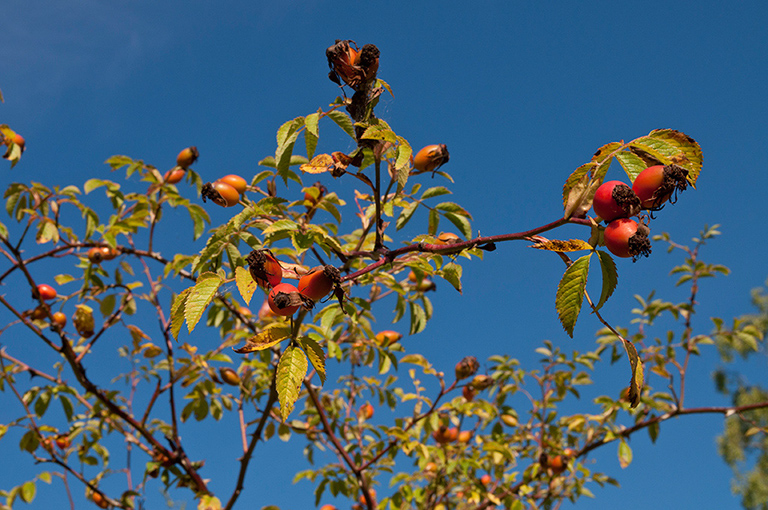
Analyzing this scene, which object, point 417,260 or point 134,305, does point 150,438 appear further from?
point 417,260

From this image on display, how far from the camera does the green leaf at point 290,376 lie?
111cm

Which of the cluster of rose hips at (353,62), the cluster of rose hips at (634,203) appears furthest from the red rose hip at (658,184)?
→ the cluster of rose hips at (353,62)

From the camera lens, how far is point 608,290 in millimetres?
1012

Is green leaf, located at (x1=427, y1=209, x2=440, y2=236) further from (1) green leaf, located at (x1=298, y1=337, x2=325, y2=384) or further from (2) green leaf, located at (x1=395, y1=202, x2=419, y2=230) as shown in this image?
(1) green leaf, located at (x1=298, y1=337, x2=325, y2=384)

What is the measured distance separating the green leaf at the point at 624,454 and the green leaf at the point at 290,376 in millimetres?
Result: 2933

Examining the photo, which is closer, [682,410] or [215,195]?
[215,195]

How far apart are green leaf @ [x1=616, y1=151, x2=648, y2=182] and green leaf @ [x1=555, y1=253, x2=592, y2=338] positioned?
234 millimetres

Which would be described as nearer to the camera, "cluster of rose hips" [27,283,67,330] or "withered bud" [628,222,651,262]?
"withered bud" [628,222,651,262]

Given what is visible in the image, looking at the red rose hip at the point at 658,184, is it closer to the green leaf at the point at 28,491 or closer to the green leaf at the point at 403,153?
the green leaf at the point at 403,153

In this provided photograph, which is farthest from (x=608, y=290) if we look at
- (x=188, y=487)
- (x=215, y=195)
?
(x=188, y=487)

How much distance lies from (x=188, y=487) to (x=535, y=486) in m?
2.32

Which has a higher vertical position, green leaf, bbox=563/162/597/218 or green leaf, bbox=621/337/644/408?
green leaf, bbox=563/162/597/218

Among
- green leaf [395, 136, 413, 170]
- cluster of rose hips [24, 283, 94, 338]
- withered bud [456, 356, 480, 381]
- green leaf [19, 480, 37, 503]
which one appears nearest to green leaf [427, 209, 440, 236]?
green leaf [395, 136, 413, 170]

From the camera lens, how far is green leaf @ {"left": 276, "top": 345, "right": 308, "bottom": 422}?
3.65 feet
